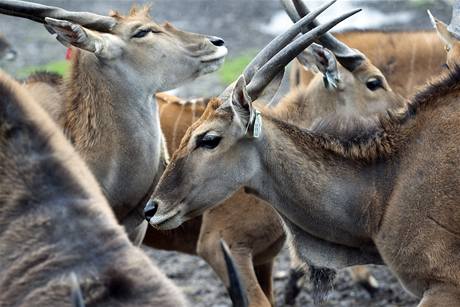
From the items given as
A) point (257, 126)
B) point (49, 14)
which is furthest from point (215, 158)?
point (49, 14)

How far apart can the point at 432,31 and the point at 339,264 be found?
4.36 metres

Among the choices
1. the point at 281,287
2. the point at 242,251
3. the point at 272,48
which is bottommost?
the point at 281,287

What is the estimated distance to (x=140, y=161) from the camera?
5.98m

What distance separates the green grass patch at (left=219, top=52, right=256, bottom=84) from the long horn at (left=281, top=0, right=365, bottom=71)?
4.58 meters

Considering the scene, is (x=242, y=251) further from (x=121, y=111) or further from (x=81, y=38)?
(x=81, y=38)

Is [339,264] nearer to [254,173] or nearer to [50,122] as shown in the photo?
[254,173]

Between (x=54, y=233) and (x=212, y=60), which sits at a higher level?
(x=54, y=233)

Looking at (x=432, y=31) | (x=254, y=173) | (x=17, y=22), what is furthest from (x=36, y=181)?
(x=17, y=22)

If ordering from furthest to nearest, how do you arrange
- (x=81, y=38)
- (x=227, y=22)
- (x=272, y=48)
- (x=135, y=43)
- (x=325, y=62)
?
(x=227, y=22)
(x=325, y=62)
(x=135, y=43)
(x=81, y=38)
(x=272, y=48)

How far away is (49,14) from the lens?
591 cm

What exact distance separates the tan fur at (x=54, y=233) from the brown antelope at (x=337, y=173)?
1.52 metres

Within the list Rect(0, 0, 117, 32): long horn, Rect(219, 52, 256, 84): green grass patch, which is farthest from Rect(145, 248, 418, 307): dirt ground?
Rect(219, 52, 256, 84): green grass patch

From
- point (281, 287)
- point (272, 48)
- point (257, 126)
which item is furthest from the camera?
point (281, 287)

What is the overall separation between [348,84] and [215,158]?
5.71 ft
